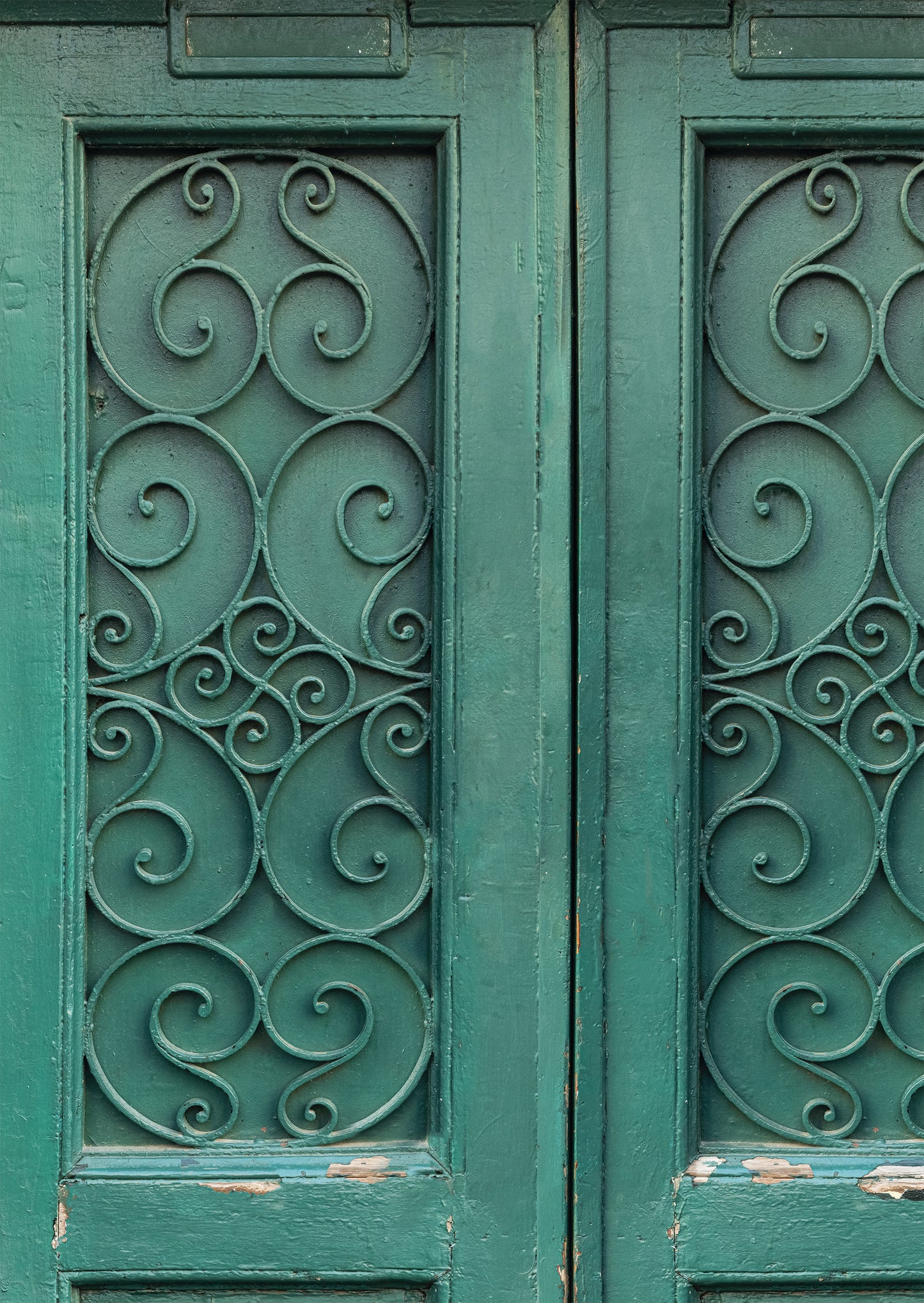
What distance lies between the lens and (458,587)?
173 cm

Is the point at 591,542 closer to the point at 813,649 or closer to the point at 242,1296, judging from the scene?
the point at 813,649

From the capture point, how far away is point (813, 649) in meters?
1.76

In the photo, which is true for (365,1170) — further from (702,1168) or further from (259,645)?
(259,645)

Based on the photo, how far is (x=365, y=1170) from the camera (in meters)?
1.71

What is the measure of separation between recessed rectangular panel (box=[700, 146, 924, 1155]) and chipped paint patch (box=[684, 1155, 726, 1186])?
0.04 metres

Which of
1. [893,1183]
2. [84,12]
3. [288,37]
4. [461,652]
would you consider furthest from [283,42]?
[893,1183]

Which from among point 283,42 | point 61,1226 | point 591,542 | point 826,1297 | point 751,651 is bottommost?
point 826,1297

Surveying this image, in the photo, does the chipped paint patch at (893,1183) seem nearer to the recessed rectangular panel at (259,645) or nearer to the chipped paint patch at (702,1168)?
the chipped paint patch at (702,1168)

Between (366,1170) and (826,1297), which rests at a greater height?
(366,1170)

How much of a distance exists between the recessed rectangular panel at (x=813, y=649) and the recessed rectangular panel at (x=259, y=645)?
1.42 ft

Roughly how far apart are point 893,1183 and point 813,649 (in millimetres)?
765

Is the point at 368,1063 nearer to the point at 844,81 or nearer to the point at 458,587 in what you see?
the point at 458,587

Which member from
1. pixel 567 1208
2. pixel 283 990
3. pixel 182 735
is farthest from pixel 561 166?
pixel 567 1208

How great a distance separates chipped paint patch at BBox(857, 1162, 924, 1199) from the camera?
171 centimetres
